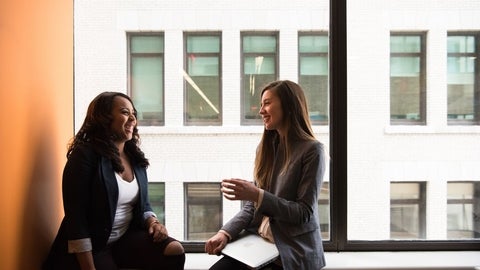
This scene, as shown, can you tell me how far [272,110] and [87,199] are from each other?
2.99 ft

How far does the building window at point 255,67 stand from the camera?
2584mm

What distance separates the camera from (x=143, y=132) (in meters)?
2.58

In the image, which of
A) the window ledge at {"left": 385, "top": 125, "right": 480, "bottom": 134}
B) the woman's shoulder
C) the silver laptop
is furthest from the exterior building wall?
the woman's shoulder

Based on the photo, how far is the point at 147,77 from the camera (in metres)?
2.61

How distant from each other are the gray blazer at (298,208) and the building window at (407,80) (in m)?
1.02

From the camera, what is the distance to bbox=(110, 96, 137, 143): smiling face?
1.89 m

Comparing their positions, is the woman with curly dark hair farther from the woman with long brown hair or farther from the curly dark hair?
the woman with long brown hair

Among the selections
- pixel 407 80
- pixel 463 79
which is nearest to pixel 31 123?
pixel 407 80

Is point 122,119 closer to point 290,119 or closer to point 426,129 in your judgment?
point 290,119

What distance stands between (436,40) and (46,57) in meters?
2.28

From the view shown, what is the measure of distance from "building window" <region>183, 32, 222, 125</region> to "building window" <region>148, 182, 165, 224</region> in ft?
1.44

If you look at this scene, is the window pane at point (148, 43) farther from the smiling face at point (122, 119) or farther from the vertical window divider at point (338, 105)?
the vertical window divider at point (338, 105)

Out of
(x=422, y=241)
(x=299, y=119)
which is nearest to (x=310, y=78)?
(x=299, y=119)

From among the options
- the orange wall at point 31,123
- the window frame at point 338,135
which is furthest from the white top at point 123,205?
the window frame at point 338,135
